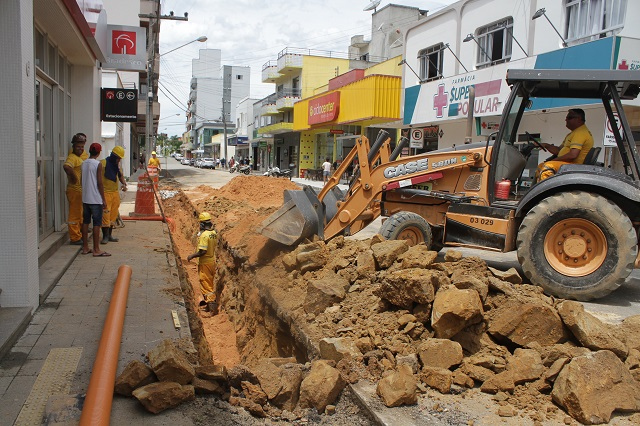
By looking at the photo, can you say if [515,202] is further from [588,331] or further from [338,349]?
[338,349]

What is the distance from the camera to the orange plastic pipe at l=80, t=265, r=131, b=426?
304cm

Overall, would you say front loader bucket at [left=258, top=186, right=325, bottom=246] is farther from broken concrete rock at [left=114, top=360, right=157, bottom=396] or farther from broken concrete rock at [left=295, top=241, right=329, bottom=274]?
broken concrete rock at [left=114, top=360, right=157, bottom=396]

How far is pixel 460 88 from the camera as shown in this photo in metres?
17.6

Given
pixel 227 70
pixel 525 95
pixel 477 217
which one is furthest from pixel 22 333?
pixel 227 70

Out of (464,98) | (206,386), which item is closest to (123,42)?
(206,386)

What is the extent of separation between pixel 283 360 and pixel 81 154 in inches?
213

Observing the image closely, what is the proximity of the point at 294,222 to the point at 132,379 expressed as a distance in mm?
4265

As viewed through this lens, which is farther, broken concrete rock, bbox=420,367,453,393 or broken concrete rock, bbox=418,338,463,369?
broken concrete rock, bbox=418,338,463,369

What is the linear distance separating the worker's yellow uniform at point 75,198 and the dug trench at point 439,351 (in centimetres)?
334

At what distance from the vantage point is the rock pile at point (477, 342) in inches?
144

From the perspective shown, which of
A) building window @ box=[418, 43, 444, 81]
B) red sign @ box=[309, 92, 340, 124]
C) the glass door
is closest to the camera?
the glass door

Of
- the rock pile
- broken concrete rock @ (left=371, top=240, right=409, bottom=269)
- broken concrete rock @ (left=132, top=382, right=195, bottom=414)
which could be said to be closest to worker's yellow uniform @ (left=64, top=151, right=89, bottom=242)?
the rock pile

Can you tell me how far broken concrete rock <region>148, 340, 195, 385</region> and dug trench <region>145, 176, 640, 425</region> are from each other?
0.33 metres

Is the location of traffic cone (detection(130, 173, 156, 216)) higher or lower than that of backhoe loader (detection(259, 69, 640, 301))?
lower
